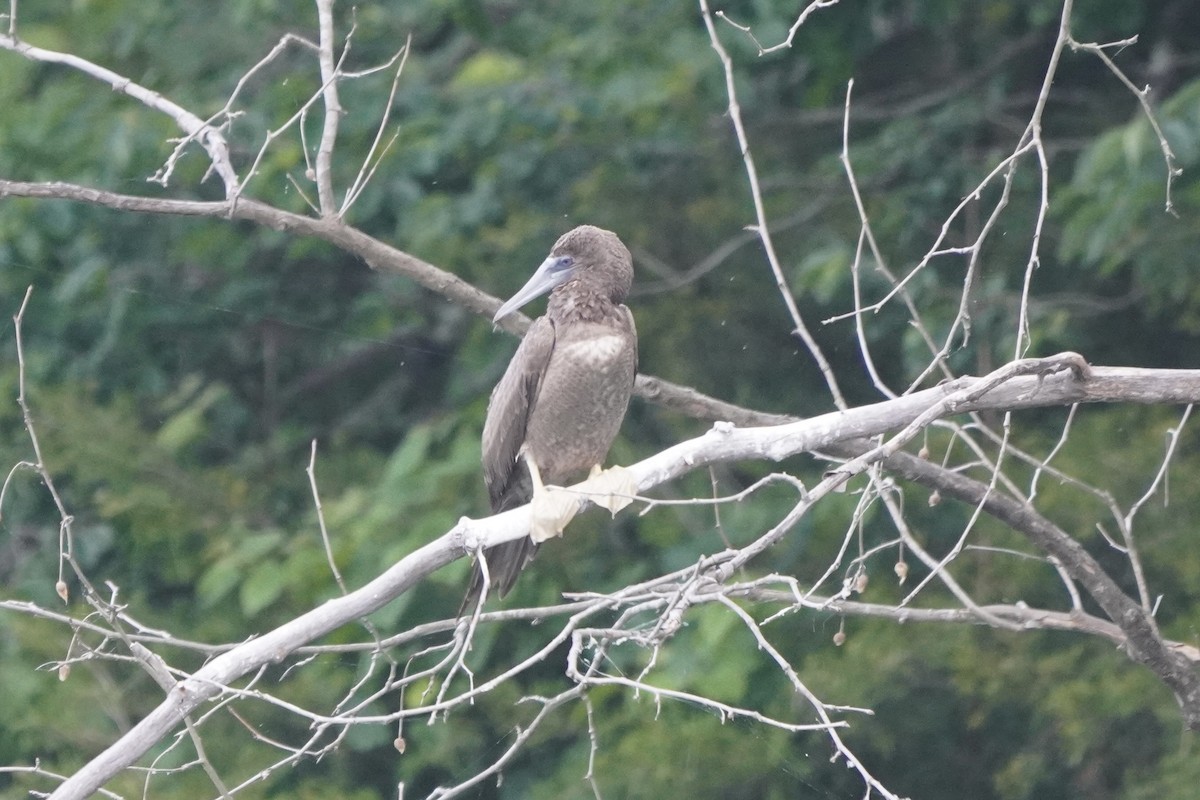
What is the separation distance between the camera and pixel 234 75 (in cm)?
555

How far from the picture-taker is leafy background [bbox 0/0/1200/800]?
461cm

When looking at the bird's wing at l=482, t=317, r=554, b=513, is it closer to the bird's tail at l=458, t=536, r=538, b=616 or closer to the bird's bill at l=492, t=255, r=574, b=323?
the bird's bill at l=492, t=255, r=574, b=323

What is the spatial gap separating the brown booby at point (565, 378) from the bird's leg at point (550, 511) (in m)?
0.10

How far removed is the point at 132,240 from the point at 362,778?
7.33 ft

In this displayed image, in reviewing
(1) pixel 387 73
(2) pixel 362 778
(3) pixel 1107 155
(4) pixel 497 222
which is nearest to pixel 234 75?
(1) pixel 387 73

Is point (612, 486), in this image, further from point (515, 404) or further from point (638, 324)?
point (638, 324)

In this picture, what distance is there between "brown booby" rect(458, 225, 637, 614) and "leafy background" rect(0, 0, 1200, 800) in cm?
89

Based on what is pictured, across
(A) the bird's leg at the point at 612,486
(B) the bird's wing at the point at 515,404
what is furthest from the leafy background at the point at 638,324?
(A) the bird's leg at the point at 612,486

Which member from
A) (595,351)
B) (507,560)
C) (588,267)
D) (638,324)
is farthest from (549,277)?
(638,324)

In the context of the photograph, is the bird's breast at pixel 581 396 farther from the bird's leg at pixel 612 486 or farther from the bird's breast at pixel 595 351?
the bird's leg at pixel 612 486

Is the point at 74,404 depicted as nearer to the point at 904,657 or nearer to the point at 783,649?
the point at 783,649

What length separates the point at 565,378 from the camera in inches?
133

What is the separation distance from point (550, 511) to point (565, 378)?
341 mm

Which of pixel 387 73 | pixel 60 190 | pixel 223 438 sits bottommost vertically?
pixel 223 438
